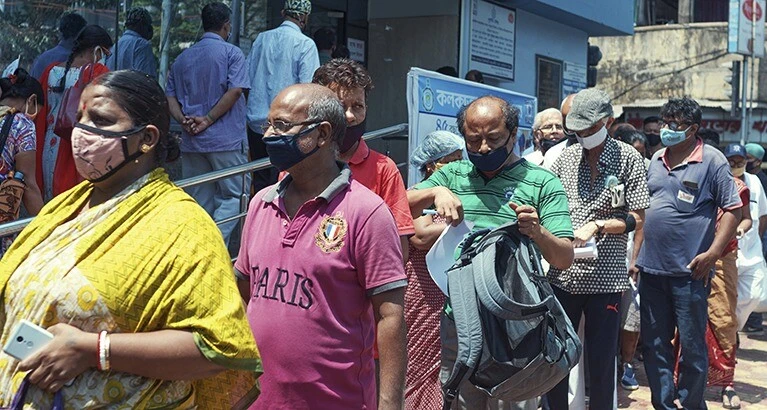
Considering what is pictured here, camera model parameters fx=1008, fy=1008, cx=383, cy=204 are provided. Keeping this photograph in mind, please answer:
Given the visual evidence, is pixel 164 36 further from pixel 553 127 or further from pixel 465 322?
pixel 465 322

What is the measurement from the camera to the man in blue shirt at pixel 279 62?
23.8ft

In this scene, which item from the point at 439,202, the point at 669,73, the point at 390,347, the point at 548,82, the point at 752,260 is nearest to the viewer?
the point at 390,347

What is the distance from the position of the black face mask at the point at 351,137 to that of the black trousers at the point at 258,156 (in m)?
3.53

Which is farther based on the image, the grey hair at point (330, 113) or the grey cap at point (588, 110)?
the grey cap at point (588, 110)

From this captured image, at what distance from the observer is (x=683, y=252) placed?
638cm

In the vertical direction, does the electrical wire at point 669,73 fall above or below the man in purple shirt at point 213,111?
above

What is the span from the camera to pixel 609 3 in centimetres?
1428

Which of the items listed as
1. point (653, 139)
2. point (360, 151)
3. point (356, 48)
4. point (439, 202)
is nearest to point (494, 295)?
point (439, 202)

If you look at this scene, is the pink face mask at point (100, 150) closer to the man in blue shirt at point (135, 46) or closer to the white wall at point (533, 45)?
the man in blue shirt at point (135, 46)

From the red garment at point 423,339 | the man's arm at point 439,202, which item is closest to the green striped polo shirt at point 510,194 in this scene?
the man's arm at point 439,202

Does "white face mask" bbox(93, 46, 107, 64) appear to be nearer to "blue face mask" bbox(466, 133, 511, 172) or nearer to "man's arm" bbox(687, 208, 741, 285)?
"blue face mask" bbox(466, 133, 511, 172)

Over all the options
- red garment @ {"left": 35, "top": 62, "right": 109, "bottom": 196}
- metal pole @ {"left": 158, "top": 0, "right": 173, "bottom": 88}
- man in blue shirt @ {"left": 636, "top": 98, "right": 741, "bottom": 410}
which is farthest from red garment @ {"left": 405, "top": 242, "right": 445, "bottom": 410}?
metal pole @ {"left": 158, "top": 0, "right": 173, "bottom": 88}

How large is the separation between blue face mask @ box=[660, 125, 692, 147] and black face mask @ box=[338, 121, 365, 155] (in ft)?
10.3

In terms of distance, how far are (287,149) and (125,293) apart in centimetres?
91
